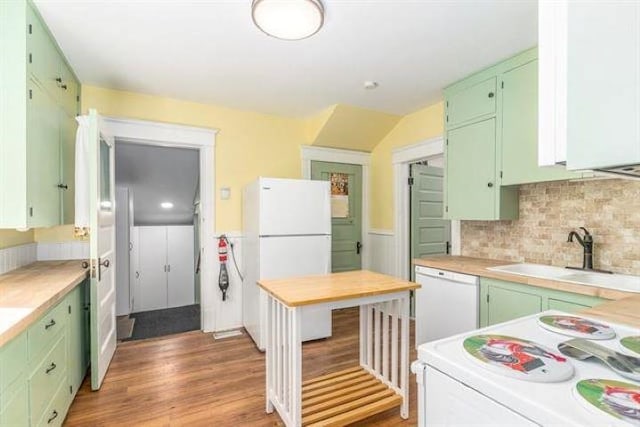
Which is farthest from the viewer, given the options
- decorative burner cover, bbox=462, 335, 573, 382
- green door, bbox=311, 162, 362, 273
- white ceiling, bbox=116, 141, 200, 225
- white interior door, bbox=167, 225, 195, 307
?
white interior door, bbox=167, 225, 195, 307

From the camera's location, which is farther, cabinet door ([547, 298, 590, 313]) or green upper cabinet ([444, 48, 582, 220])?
green upper cabinet ([444, 48, 582, 220])

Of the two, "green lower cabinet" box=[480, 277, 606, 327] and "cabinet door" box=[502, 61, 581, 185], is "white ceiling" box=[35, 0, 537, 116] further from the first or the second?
"green lower cabinet" box=[480, 277, 606, 327]

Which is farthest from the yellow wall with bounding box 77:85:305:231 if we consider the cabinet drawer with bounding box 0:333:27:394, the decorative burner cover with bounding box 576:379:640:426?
the decorative burner cover with bounding box 576:379:640:426

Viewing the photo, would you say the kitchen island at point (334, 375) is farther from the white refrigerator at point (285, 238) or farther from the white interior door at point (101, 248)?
the white interior door at point (101, 248)

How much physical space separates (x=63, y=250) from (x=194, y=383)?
5.46 feet

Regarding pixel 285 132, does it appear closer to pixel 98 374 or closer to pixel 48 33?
pixel 48 33

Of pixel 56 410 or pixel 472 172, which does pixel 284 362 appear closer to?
pixel 56 410

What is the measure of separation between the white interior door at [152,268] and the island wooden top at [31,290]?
7.62 ft

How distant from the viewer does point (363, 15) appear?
1897mm

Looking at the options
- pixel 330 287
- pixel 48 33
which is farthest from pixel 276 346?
pixel 48 33

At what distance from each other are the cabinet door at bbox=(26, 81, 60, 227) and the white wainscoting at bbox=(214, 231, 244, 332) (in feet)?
4.89

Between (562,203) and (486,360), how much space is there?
212cm

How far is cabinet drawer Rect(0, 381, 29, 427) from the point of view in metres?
1.20

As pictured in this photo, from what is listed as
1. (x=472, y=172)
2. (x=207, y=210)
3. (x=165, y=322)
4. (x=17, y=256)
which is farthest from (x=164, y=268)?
(x=472, y=172)
